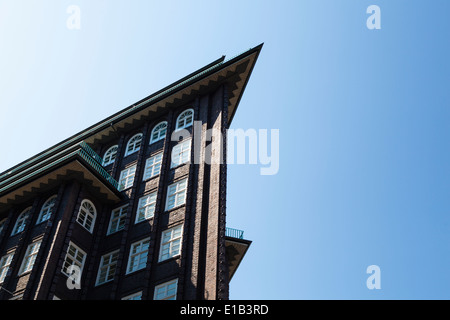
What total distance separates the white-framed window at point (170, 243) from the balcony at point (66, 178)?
589cm

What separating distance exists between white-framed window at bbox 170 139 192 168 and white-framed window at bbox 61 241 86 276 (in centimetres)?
821

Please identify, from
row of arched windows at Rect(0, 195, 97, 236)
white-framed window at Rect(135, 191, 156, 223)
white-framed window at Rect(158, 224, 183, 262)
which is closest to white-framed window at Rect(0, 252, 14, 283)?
row of arched windows at Rect(0, 195, 97, 236)

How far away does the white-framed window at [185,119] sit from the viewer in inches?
1461

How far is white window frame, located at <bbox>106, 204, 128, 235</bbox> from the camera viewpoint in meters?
32.1

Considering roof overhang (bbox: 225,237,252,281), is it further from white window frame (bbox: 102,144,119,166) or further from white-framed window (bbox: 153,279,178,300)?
white window frame (bbox: 102,144,119,166)

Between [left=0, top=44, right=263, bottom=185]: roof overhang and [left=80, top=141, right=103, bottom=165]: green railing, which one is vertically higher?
[left=0, top=44, right=263, bottom=185]: roof overhang

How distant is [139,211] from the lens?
Answer: 32.4m

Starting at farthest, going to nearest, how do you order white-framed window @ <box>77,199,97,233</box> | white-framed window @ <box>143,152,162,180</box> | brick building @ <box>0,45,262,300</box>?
white-framed window @ <box>143,152,162,180</box> → white-framed window @ <box>77,199,97,233</box> → brick building @ <box>0,45,262,300</box>

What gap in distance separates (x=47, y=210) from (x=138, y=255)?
7518 millimetres

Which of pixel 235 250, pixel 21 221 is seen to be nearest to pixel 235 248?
pixel 235 250

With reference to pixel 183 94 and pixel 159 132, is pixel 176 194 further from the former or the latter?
pixel 183 94

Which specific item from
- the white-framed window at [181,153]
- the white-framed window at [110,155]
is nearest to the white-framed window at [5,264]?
the white-framed window at [110,155]

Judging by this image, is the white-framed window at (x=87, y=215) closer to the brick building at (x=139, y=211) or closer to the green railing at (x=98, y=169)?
the brick building at (x=139, y=211)

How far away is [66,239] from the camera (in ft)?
95.8
